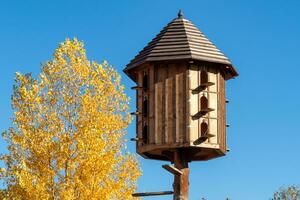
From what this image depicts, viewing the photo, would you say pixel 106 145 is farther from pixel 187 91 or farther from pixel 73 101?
A: pixel 187 91

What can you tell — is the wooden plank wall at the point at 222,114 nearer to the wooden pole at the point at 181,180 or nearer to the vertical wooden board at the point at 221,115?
the vertical wooden board at the point at 221,115

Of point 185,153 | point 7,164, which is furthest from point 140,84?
point 7,164

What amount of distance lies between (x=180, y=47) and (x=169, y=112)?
63.6 inches

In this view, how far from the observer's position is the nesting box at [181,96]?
14641 millimetres

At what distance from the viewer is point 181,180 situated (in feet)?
49.2

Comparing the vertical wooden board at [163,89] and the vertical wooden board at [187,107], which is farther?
the vertical wooden board at [163,89]

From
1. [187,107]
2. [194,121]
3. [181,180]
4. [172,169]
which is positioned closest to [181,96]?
[187,107]

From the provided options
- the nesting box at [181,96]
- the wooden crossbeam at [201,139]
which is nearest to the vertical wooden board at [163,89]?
the nesting box at [181,96]

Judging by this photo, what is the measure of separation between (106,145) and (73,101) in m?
1.52

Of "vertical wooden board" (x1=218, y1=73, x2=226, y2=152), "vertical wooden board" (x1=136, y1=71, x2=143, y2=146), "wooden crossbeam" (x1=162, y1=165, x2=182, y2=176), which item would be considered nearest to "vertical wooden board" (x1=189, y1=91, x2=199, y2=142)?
"vertical wooden board" (x1=218, y1=73, x2=226, y2=152)

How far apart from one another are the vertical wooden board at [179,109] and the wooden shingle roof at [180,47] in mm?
532

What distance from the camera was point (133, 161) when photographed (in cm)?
1794

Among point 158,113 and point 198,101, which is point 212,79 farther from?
point 158,113

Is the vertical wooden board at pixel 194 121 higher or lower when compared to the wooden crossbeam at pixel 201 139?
higher
